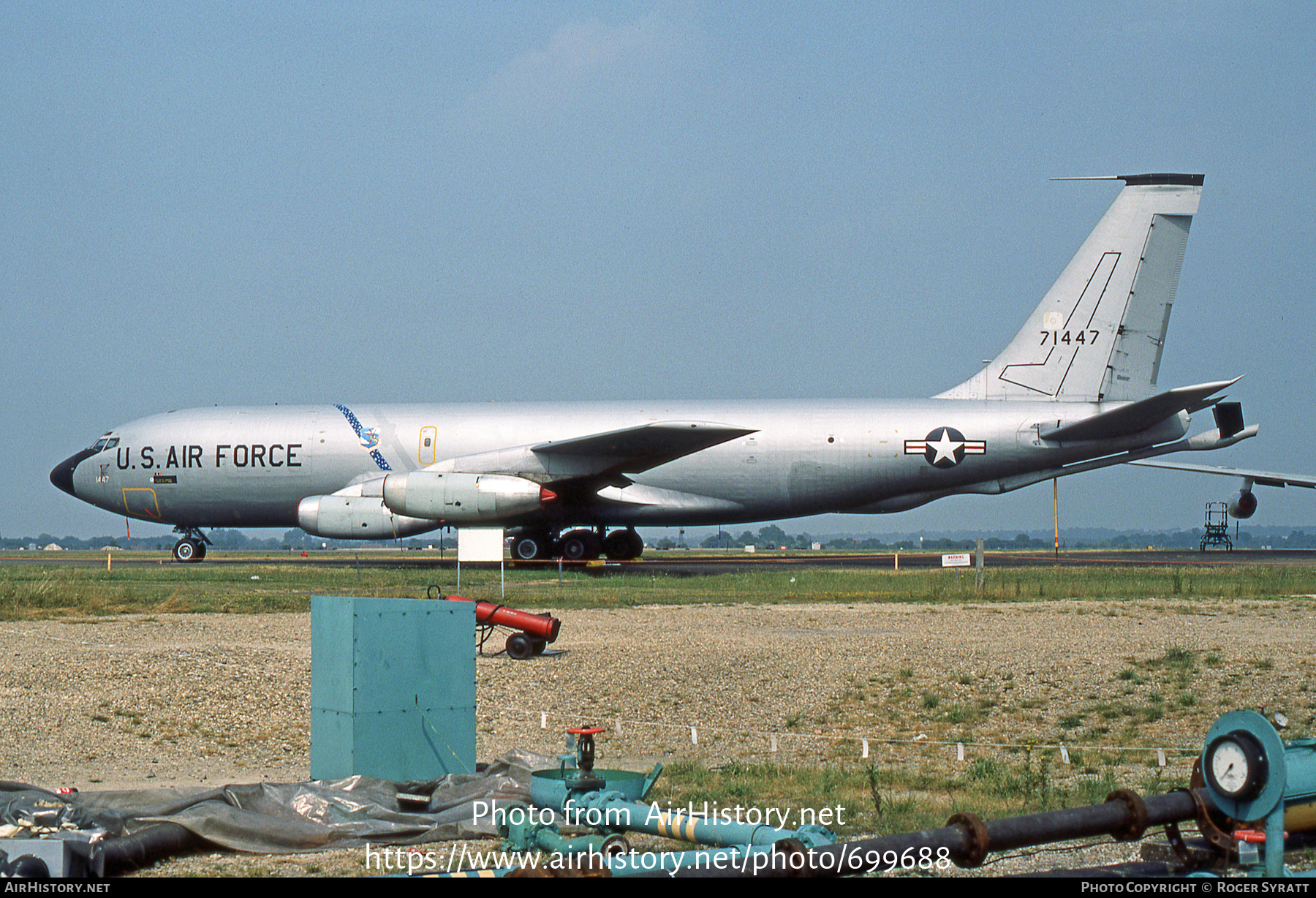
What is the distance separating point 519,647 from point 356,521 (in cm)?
1495

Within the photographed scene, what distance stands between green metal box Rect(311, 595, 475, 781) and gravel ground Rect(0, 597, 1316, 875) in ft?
3.15

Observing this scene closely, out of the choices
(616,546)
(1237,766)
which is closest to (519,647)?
→ (1237,766)

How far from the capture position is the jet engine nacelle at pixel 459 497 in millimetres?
26375

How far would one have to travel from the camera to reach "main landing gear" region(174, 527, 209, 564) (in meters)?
33.2

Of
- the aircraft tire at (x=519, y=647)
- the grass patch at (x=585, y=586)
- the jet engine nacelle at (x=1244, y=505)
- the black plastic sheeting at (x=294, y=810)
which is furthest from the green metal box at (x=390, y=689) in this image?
→ the jet engine nacelle at (x=1244, y=505)

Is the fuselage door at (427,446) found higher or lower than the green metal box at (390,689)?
higher

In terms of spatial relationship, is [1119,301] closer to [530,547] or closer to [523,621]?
[530,547]

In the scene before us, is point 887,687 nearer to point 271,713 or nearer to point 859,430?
point 271,713

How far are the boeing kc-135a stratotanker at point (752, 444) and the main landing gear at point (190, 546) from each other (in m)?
3.07

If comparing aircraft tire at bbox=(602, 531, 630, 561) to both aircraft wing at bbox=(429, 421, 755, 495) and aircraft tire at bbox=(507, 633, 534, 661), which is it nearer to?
aircraft wing at bbox=(429, 421, 755, 495)

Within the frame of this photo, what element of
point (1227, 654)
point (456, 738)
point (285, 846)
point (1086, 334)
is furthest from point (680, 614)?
point (1086, 334)

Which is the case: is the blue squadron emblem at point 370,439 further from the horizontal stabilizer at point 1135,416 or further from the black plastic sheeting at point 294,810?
the black plastic sheeting at point 294,810

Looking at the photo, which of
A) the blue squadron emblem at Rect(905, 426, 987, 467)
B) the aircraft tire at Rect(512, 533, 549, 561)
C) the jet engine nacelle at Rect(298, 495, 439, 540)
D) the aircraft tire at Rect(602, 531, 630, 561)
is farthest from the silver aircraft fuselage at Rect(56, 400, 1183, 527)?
the jet engine nacelle at Rect(298, 495, 439, 540)

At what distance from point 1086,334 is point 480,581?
1527cm
